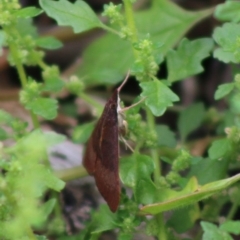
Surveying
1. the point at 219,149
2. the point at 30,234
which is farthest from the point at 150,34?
the point at 30,234

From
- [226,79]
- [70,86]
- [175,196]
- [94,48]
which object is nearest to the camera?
[175,196]

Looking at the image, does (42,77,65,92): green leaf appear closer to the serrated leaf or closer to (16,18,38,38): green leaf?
(16,18,38,38): green leaf

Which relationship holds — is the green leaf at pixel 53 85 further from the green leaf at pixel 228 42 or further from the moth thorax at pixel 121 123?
the green leaf at pixel 228 42

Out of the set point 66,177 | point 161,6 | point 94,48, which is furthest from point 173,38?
point 66,177

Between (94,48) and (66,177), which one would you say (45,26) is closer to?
(94,48)

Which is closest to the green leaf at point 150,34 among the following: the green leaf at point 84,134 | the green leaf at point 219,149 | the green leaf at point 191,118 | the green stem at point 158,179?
the green leaf at point 191,118

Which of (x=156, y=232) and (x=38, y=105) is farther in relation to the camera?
(x=38, y=105)
